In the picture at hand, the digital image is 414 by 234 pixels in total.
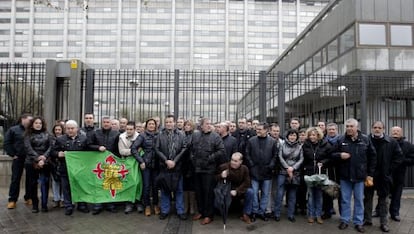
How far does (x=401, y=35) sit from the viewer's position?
16188 mm

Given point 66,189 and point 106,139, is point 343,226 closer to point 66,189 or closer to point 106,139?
point 106,139

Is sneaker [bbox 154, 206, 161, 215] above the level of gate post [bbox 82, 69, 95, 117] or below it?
below

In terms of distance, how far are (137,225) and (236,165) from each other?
2.04 meters

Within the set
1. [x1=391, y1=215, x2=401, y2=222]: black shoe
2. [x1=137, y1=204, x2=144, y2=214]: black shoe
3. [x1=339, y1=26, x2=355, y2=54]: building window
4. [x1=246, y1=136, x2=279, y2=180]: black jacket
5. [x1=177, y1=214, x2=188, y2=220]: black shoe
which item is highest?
[x1=339, y1=26, x2=355, y2=54]: building window

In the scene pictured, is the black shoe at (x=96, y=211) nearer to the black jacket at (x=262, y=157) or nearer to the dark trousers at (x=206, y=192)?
the dark trousers at (x=206, y=192)

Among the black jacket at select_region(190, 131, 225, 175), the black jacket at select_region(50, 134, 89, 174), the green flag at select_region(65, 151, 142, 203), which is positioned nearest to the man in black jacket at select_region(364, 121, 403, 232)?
the black jacket at select_region(190, 131, 225, 175)

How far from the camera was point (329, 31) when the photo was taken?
62.1ft

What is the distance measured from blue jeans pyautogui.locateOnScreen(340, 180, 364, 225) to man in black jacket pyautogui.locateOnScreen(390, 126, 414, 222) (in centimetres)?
100

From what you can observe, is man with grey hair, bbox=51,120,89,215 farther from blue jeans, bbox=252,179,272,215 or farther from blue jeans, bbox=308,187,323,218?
blue jeans, bbox=308,187,323,218

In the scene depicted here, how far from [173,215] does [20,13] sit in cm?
8441

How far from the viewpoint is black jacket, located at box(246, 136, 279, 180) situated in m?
6.54

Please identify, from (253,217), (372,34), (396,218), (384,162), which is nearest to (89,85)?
(253,217)

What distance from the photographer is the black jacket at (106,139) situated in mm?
7082

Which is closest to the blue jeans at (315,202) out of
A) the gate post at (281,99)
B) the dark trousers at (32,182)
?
the gate post at (281,99)
